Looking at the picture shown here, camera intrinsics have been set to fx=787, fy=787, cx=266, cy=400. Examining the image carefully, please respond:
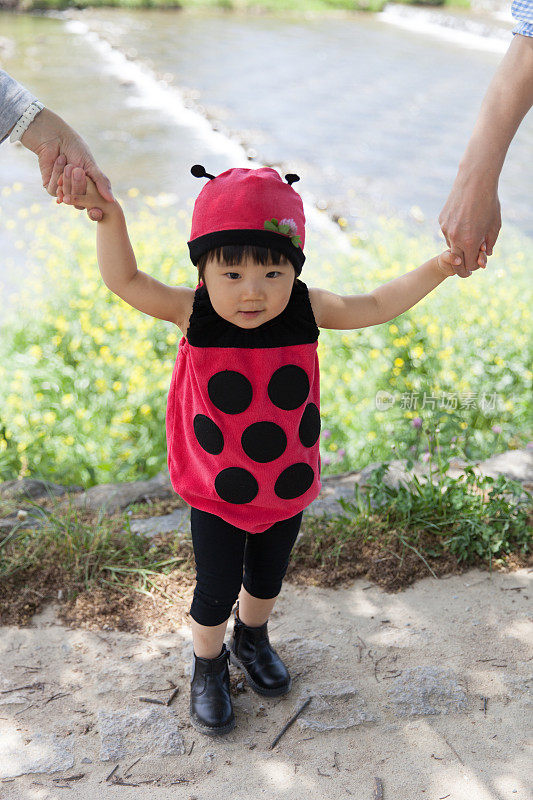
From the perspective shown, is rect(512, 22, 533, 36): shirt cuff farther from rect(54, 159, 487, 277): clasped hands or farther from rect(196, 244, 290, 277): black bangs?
rect(54, 159, 487, 277): clasped hands

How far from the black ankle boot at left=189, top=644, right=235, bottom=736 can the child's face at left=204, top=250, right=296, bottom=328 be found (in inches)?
37.6

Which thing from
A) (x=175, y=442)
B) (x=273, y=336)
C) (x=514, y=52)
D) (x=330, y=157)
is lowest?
(x=330, y=157)

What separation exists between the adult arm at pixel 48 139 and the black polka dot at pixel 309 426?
2.28 feet

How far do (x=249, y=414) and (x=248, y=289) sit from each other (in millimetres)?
321

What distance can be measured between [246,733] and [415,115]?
1287 cm

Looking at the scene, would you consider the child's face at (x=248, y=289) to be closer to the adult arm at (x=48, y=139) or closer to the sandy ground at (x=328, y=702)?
the adult arm at (x=48, y=139)

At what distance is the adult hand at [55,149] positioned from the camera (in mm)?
1865

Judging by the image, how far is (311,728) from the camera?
2.13 metres

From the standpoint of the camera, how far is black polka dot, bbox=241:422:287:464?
194 centimetres

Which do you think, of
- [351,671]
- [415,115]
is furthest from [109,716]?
[415,115]

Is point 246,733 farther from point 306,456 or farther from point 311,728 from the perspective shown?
point 306,456

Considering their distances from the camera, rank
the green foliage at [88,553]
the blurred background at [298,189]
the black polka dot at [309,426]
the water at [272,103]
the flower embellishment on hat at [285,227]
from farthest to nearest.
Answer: the water at [272,103], the blurred background at [298,189], the green foliage at [88,553], the black polka dot at [309,426], the flower embellishment on hat at [285,227]

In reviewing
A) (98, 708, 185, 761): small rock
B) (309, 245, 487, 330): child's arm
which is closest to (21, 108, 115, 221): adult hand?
(309, 245, 487, 330): child's arm

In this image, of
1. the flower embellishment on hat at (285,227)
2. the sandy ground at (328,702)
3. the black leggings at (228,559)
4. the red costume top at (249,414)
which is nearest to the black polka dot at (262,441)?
the red costume top at (249,414)
